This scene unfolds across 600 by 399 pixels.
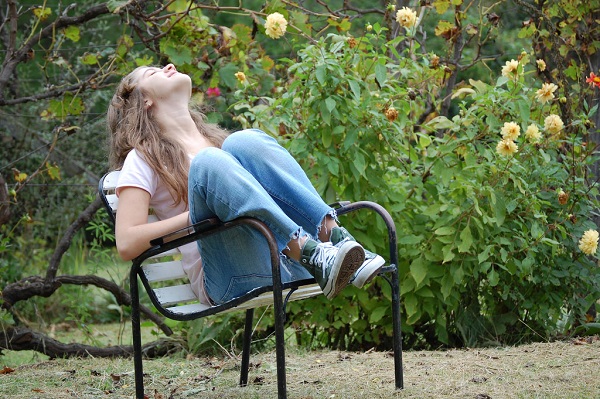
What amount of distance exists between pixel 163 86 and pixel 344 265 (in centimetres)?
102

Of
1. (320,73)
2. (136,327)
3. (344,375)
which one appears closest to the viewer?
(136,327)

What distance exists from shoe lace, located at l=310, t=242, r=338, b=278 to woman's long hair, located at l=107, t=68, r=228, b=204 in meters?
0.61

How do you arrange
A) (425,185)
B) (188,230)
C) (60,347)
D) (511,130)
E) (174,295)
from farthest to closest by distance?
(60,347), (425,185), (511,130), (174,295), (188,230)

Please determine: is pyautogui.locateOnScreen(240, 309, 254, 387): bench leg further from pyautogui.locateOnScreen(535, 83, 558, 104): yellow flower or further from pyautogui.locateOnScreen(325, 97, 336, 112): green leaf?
pyautogui.locateOnScreen(535, 83, 558, 104): yellow flower

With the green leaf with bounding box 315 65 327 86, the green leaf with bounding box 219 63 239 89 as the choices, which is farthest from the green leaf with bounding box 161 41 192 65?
the green leaf with bounding box 315 65 327 86

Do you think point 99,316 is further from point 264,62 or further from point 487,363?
point 487,363

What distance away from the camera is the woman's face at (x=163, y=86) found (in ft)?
8.89

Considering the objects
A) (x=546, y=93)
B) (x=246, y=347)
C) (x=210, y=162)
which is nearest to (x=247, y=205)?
(x=210, y=162)

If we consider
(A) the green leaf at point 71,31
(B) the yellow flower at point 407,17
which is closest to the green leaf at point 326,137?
(B) the yellow flower at point 407,17

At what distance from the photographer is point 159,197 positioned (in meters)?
2.56

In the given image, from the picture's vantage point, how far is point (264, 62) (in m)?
4.08

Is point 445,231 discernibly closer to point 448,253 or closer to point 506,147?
point 448,253

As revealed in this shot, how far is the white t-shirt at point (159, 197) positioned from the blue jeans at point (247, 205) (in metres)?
0.08

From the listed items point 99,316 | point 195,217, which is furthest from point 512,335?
point 99,316
